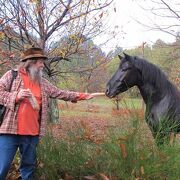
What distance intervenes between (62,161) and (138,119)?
1.13 meters

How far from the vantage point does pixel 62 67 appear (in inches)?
A: 492

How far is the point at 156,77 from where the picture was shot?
5102 mm

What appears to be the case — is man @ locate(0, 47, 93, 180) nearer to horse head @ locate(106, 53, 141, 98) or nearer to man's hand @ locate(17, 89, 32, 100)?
man's hand @ locate(17, 89, 32, 100)

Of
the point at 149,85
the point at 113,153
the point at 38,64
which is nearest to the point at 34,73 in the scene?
the point at 38,64

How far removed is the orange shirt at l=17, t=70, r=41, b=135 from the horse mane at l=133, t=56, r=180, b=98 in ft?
6.29

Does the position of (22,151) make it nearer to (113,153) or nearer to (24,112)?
(24,112)

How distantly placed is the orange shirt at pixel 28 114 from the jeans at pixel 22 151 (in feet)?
0.38

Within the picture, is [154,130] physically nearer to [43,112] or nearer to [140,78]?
[140,78]

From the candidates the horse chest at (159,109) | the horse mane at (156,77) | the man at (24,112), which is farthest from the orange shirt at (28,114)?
the horse mane at (156,77)

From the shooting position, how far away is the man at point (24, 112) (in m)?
3.66

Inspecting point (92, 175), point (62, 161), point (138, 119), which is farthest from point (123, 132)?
point (62, 161)

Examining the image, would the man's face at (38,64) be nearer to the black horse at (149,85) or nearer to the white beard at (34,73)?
the white beard at (34,73)

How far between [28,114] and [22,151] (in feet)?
1.66

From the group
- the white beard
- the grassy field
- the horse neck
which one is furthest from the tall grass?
the horse neck
